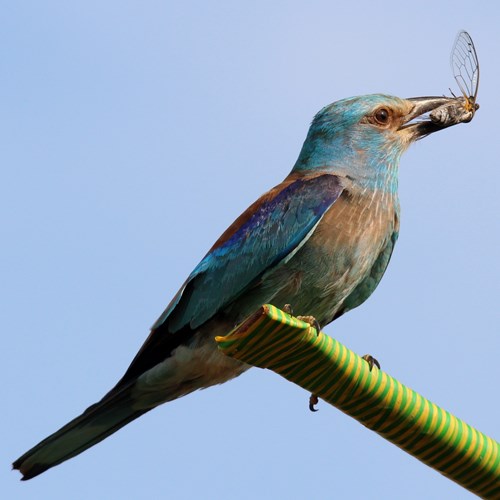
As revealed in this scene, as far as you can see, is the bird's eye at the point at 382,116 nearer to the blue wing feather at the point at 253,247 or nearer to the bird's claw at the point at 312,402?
the blue wing feather at the point at 253,247

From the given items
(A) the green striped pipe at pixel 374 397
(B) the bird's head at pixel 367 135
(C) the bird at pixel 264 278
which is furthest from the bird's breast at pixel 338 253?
(A) the green striped pipe at pixel 374 397

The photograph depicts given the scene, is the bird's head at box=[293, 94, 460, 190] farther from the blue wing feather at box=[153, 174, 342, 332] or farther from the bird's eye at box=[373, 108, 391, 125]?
the blue wing feather at box=[153, 174, 342, 332]

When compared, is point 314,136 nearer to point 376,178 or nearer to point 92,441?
point 376,178

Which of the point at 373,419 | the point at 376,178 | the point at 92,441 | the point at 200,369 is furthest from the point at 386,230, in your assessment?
the point at 373,419

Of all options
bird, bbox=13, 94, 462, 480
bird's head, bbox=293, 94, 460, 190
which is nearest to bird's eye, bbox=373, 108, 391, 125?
bird's head, bbox=293, 94, 460, 190

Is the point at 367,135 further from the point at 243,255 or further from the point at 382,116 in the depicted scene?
the point at 243,255

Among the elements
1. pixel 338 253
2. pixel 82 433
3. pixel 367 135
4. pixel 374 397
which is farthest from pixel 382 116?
pixel 374 397
